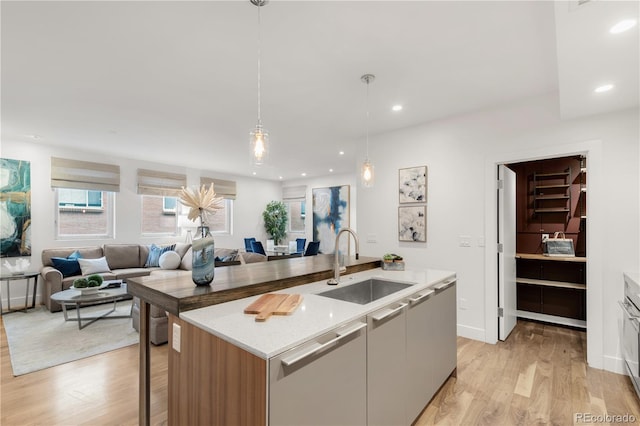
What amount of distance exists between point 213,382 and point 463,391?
2093 mm

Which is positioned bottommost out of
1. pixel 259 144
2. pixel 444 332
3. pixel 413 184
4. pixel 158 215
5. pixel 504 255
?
pixel 444 332

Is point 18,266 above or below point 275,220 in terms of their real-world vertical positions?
below

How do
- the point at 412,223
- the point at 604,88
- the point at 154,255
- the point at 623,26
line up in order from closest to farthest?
the point at 623,26
the point at 604,88
the point at 412,223
the point at 154,255

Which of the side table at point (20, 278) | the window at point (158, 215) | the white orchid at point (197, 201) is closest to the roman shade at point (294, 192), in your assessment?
the window at point (158, 215)

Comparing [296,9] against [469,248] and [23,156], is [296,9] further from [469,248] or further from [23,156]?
[23,156]

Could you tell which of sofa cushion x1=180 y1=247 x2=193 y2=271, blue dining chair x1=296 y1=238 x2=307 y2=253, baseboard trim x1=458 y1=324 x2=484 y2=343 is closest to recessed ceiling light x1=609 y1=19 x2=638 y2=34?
baseboard trim x1=458 y1=324 x2=484 y2=343

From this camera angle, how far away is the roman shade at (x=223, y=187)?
7.56 m

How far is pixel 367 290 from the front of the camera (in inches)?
94.3

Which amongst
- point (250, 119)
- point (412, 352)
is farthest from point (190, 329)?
point (250, 119)

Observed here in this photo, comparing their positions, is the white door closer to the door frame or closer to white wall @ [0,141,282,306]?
the door frame

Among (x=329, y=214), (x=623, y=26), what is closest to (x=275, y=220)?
(x=329, y=214)

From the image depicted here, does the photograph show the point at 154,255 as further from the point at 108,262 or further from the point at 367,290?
the point at 367,290

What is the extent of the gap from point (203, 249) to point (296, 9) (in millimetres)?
1548

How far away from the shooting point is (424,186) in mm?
3893
